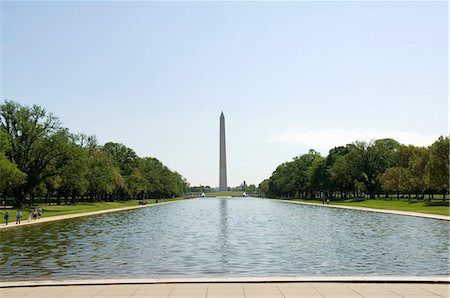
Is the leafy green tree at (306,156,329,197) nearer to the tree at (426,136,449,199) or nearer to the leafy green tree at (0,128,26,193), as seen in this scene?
the tree at (426,136,449,199)

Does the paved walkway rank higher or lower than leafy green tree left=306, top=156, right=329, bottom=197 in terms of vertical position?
lower

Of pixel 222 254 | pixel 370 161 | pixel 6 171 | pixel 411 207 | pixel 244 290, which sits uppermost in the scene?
pixel 370 161

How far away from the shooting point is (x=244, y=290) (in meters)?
13.9

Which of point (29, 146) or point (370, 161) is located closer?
point (29, 146)

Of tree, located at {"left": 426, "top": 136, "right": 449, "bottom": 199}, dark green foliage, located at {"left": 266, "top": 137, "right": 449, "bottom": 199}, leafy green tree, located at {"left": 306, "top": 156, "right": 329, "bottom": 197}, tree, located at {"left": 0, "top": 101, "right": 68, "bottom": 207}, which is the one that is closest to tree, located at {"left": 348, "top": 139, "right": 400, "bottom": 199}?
dark green foliage, located at {"left": 266, "top": 137, "right": 449, "bottom": 199}

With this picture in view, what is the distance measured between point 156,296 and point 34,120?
243 ft

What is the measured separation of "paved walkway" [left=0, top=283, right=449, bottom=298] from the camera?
43.2ft

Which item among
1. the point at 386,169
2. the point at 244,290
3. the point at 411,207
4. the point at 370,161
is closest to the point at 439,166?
the point at 411,207

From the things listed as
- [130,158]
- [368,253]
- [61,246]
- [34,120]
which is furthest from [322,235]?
[130,158]

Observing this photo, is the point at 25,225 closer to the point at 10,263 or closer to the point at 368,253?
the point at 10,263

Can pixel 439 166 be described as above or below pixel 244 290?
above

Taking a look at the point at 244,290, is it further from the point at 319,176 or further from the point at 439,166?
the point at 319,176

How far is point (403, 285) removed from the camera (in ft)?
47.1

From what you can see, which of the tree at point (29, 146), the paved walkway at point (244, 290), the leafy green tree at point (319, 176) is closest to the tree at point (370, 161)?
the leafy green tree at point (319, 176)
